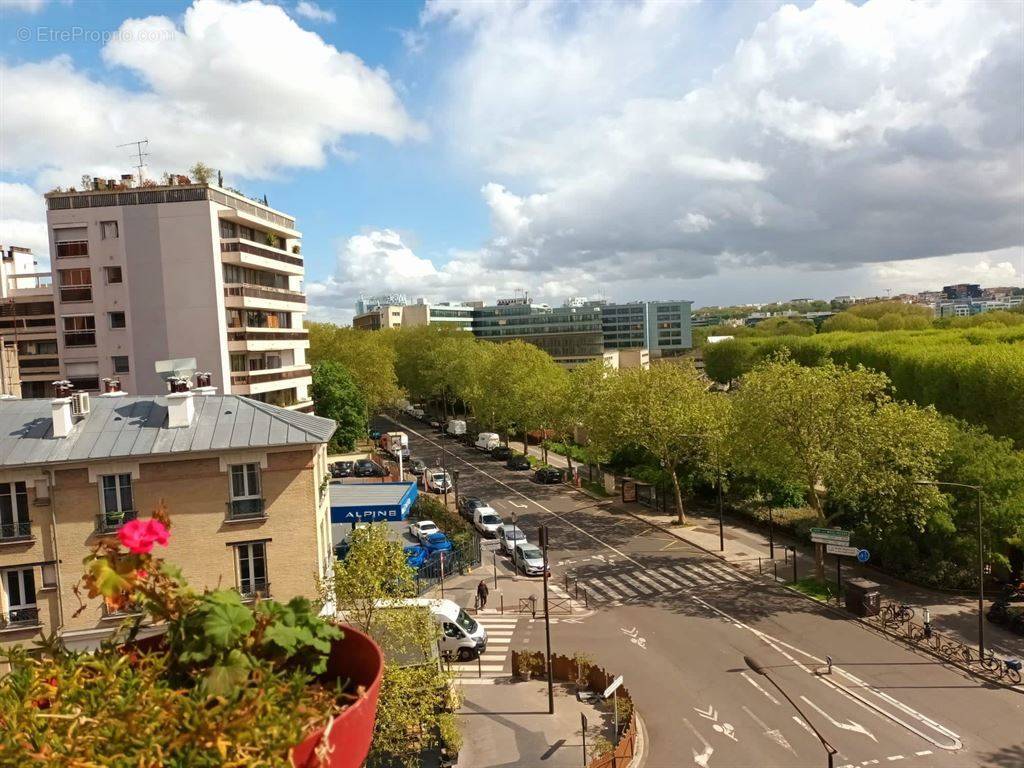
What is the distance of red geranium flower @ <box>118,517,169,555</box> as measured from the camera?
4801 millimetres

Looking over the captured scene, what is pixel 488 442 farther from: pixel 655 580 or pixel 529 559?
pixel 655 580

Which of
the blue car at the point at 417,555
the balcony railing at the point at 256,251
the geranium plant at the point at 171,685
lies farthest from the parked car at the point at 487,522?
the geranium plant at the point at 171,685

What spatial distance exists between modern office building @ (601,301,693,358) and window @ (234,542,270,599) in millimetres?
141895

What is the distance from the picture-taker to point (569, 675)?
87.1 feet

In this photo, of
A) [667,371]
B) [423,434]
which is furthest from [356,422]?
[667,371]

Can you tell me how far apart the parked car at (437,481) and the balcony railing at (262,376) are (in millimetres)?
13613

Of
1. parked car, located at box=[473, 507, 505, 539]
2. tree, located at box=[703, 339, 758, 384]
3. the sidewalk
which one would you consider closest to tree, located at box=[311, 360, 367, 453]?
parked car, located at box=[473, 507, 505, 539]

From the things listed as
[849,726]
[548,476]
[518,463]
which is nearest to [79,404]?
[849,726]

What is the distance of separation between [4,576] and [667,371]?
39.0 metres

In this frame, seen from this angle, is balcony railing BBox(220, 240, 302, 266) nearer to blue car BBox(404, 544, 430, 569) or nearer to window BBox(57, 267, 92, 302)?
window BBox(57, 267, 92, 302)

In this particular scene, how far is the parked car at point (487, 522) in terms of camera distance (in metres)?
46.3

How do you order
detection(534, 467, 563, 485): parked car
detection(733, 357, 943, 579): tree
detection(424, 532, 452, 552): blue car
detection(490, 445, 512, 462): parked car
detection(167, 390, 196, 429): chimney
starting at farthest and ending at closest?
detection(490, 445, 512, 462): parked car
detection(534, 467, 563, 485): parked car
detection(424, 532, 452, 552): blue car
detection(733, 357, 943, 579): tree
detection(167, 390, 196, 429): chimney

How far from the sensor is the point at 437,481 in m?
59.9

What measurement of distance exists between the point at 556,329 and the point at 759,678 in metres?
132
